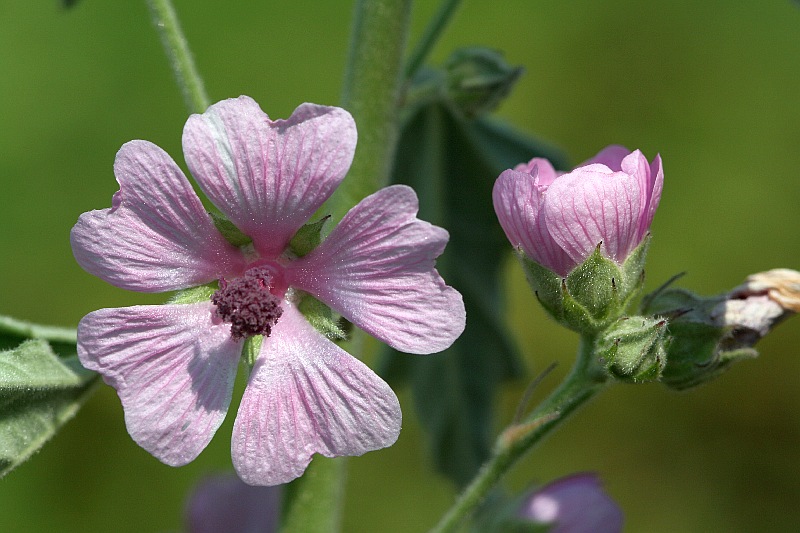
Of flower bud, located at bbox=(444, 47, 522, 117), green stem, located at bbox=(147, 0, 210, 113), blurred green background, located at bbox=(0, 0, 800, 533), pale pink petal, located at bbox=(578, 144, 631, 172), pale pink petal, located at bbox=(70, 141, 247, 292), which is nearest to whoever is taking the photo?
pale pink petal, located at bbox=(70, 141, 247, 292)

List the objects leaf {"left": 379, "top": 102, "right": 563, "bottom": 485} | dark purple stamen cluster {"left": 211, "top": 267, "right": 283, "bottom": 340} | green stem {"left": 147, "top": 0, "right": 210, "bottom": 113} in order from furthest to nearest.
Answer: leaf {"left": 379, "top": 102, "right": 563, "bottom": 485} < green stem {"left": 147, "top": 0, "right": 210, "bottom": 113} < dark purple stamen cluster {"left": 211, "top": 267, "right": 283, "bottom": 340}

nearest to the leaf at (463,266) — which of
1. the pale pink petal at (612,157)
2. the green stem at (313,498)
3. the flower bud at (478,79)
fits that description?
the flower bud at (478,79)

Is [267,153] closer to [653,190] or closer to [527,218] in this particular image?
[527,218]

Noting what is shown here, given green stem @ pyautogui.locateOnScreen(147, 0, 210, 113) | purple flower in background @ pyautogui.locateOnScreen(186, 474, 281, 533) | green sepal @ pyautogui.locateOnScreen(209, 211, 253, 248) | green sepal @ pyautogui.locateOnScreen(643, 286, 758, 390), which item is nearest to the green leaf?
green sepal @ pyautogui.locateOnScreen(209, 211, 253, 248)

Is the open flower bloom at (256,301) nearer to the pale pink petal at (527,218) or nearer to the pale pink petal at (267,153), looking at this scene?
the pale pink petal at (267,153)

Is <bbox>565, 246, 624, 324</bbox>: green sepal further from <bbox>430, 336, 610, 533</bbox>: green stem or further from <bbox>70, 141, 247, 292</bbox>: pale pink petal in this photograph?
<bbox>70, 141, 247, 292</bbox>: pale pink petal

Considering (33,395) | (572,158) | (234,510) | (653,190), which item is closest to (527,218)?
(653,190)
